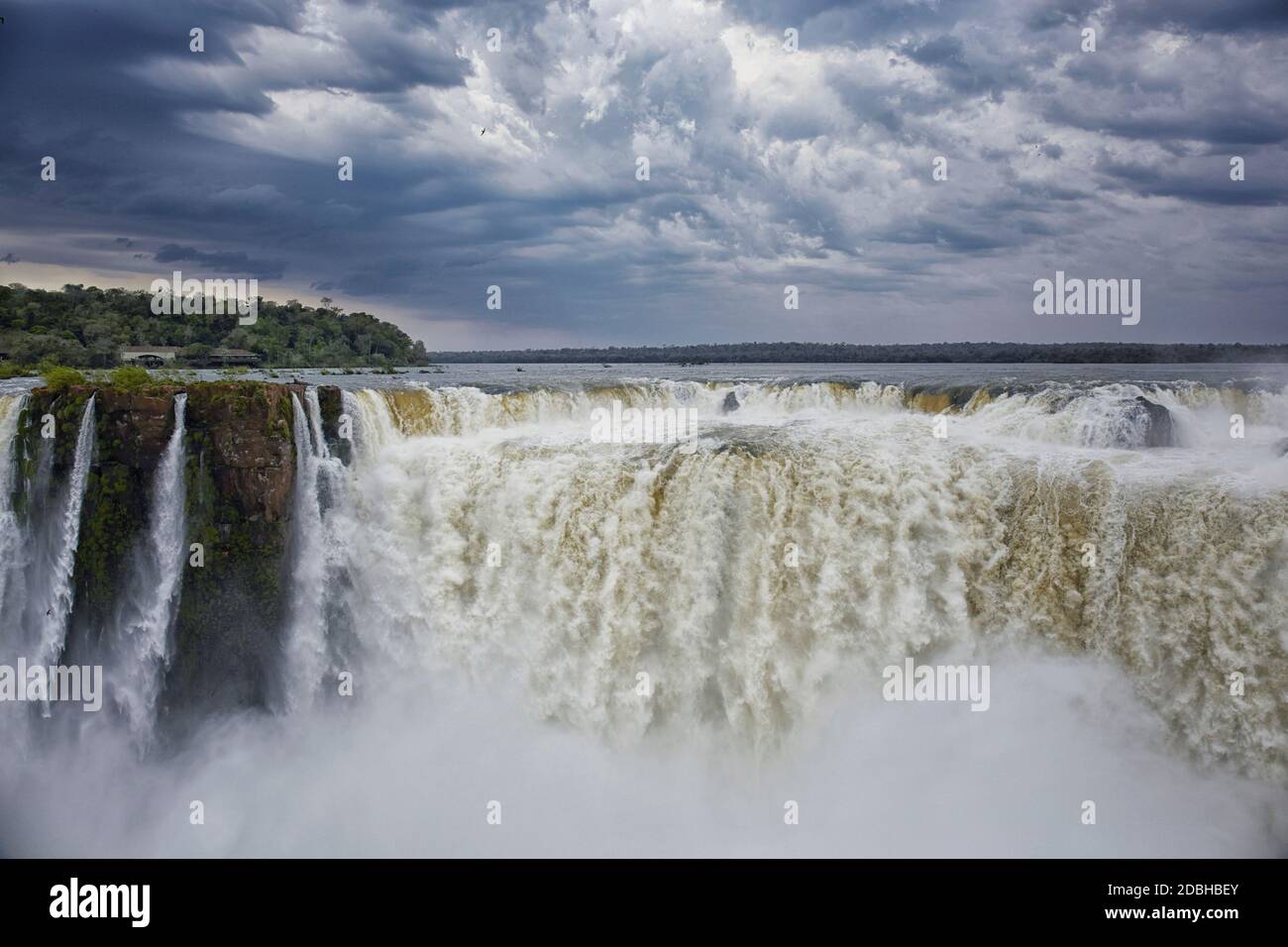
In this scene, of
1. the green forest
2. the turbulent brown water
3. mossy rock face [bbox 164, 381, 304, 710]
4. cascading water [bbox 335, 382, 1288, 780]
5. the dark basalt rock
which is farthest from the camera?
the green forest

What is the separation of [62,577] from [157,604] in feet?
6.68

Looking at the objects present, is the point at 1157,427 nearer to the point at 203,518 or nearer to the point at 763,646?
the point at 763,646

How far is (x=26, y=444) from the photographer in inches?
683

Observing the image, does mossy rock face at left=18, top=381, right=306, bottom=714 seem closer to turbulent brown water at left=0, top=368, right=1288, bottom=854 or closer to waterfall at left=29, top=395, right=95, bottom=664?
waterfall at left=29, top=395, right=95, bottom=664

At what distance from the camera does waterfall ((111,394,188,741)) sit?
17.2 meters

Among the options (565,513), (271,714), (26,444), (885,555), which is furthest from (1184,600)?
(26,444)

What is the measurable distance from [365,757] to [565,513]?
6.20 meters

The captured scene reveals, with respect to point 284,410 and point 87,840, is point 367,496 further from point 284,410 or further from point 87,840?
point 87,840

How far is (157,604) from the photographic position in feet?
56.6

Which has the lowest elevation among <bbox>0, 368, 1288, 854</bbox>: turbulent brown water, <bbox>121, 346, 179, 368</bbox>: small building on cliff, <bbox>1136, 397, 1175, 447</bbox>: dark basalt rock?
<bbox>0, 368, 1288, 854</bbox>: turbulent brown water

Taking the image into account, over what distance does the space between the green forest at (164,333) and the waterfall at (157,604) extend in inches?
840

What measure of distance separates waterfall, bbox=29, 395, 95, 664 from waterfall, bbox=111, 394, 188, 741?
1212 millimetres

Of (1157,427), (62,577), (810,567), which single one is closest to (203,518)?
(62,577)

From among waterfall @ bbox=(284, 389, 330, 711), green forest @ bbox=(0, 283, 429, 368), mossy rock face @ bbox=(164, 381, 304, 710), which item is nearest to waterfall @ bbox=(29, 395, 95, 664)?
mossy rock face @ bbox=(164, 381, 304, 710)
